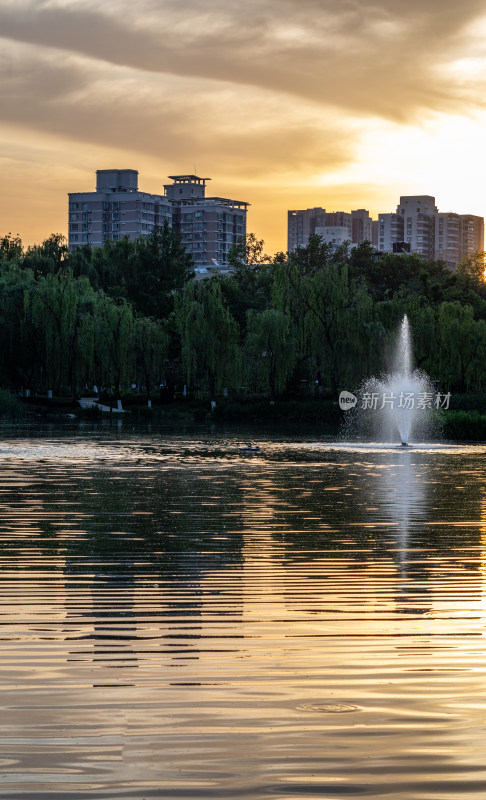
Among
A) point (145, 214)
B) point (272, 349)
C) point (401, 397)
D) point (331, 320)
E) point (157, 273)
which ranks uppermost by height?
point (145, 214)

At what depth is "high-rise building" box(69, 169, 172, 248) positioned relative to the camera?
185375 millimetres

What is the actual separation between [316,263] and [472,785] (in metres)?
78.0

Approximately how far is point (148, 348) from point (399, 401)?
54.2ft

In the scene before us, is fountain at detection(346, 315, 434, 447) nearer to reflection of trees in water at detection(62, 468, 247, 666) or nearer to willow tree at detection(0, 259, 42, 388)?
willow tree at detection(0, 259, 42, 388)

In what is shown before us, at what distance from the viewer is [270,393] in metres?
50.6

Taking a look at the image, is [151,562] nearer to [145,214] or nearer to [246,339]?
[246,339]

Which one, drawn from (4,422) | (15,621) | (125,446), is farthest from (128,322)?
(15,621)

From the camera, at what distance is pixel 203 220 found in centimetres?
19412

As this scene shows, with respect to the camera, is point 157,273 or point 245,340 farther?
point 157,273

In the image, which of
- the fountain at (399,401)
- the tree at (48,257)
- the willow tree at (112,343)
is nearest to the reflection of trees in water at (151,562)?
the fountain at (399,401)

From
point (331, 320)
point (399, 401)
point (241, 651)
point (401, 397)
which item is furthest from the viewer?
point (331, 320)

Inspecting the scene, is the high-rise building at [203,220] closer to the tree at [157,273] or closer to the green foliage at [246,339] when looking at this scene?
the tree at [157,273]

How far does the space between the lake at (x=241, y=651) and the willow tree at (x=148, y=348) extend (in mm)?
40167

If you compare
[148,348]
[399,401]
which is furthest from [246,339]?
[399,401]
